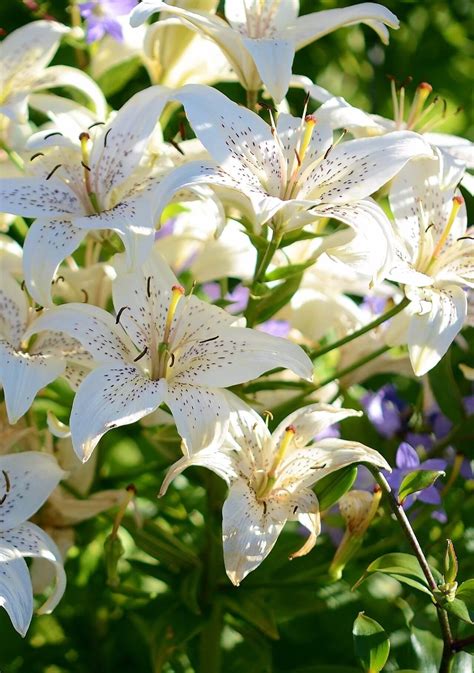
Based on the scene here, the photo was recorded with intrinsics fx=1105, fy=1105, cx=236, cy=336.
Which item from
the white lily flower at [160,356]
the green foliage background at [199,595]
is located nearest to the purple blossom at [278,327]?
the green foliage background at [199,595]

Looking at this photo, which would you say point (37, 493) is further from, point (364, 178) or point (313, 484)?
point (364, 178)

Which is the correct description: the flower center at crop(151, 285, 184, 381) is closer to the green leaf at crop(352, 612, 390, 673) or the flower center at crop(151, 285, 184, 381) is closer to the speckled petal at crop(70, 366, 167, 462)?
the speckled petal at crop(70, 366, 167, 462)

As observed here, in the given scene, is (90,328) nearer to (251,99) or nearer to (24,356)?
(24,356)

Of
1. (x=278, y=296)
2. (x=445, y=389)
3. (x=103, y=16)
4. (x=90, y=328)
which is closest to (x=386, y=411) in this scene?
(x=445, y=389)

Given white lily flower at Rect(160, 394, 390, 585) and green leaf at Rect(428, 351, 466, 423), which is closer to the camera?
white lily flower at Rect(160, 394, 390, 585)

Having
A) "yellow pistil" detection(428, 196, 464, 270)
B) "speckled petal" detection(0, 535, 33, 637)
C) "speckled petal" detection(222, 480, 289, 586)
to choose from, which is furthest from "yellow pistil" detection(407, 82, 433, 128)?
"speckled petal" detection(0, 535, 33, 637)

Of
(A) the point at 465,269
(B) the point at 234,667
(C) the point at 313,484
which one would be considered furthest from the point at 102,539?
(A) the point at 465,269
